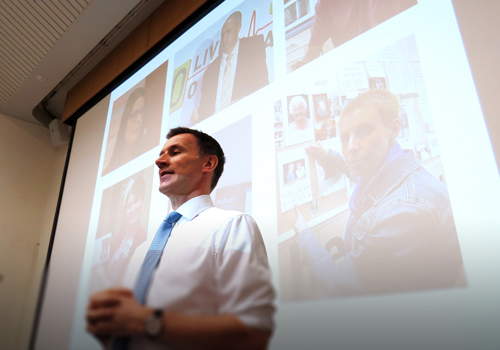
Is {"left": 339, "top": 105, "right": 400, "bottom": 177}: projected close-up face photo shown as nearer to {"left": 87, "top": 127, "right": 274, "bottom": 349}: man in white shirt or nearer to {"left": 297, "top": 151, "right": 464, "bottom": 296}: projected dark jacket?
{"left": 297, "top": 151, "right": 464, "bottom": 296}: projected dark jacket

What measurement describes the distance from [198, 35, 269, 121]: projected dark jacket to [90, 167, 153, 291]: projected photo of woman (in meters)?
0.49

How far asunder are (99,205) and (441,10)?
206 cm

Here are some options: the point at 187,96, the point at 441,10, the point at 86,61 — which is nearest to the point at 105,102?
the point at 86,61

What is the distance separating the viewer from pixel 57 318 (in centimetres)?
44

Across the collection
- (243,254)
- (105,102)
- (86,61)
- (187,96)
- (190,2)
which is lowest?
(243,254)

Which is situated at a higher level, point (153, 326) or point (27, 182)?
point (27, 182)

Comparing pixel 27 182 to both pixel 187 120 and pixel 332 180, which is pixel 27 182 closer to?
pixel 187 120

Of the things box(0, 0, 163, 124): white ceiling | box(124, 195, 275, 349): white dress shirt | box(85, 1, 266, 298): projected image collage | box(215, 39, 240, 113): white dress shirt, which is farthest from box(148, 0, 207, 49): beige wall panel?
box(124, 195, 275, 349): white dress shirt

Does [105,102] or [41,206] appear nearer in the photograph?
[105,102]

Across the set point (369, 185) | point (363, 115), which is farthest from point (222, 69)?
point (369, 185)

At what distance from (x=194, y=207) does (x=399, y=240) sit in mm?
548

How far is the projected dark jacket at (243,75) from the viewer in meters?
1.67

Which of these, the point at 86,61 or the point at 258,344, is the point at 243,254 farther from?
the point at 86,61

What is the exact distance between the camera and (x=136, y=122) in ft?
7.80
